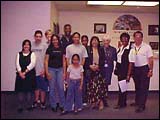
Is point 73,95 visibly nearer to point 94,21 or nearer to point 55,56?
point 55,56

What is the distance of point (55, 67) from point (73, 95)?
51 cm

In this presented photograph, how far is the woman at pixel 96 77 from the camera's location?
4.80m

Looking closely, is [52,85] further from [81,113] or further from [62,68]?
[81,113]

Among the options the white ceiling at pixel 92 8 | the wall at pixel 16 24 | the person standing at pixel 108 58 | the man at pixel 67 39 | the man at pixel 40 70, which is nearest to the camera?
the man at pixel 40 70

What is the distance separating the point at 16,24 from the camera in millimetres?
6000

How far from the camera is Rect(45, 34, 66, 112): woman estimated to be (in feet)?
14.8

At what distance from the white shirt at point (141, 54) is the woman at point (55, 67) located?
110 centimetres

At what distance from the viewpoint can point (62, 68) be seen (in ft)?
14.9

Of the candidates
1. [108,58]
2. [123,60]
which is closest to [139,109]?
[123,60]

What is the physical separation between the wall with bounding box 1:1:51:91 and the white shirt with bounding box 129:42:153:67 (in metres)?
2.02

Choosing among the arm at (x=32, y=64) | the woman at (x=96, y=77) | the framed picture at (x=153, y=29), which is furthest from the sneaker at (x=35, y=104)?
the framed picture at (x=153, y=29)

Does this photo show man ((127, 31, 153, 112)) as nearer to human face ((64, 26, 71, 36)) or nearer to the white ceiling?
human face ((64, 26, 71, 36))

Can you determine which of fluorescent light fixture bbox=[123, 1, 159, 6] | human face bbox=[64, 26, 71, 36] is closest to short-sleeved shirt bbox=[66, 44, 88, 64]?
human face bbox=[64, 26, 71, 36]

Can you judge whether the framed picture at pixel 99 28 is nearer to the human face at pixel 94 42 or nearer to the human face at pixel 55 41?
the human face at pixel 94 42
